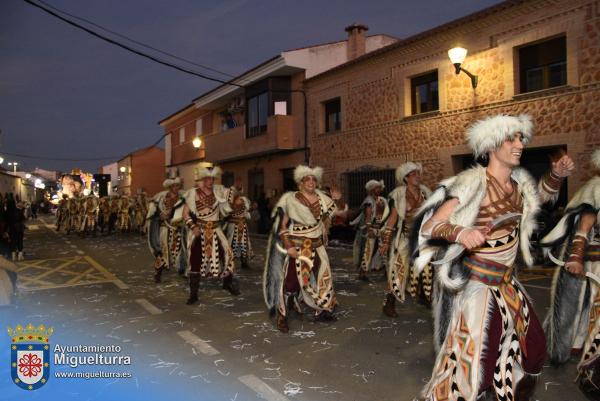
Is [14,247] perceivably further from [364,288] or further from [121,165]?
[121,165]

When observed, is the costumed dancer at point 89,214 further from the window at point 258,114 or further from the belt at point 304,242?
the belt at point 304,242

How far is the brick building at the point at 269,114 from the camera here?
22109 mm

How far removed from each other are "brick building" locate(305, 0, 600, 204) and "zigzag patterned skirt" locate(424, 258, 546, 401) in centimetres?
964

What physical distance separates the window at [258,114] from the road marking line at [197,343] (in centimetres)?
1894

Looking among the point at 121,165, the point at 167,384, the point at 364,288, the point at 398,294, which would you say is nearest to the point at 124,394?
the point at 167,384

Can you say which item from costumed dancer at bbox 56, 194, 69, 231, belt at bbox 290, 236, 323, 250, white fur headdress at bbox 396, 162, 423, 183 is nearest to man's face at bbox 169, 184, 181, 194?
belt at bbox 290, 236, 323, 250

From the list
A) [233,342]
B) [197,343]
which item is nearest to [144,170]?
[197,343]

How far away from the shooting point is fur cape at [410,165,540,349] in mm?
3111

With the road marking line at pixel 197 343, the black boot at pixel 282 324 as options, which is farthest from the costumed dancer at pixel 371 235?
the road marking line at pixel 197 343

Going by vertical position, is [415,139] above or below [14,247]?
above

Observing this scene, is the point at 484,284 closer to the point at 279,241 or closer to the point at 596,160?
the point at 596,160

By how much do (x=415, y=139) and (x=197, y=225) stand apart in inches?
395

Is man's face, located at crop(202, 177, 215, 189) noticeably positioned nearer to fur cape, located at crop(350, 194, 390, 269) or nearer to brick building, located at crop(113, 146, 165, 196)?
fur cape, located at crop(350, 194, 390, 269)

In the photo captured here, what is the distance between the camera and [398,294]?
21.4 feet
